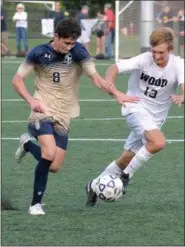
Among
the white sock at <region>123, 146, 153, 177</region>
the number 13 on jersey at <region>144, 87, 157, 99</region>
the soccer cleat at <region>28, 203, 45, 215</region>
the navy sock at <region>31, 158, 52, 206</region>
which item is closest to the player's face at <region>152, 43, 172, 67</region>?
the number 13 on jersey at <region>144, 87, 157, 99</region>

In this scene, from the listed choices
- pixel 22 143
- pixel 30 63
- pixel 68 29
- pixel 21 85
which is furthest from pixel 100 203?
pixel 68 29

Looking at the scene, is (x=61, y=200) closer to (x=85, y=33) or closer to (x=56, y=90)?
(x=56, y=90)

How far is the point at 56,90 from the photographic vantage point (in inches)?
364

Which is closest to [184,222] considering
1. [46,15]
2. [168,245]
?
[168,245]

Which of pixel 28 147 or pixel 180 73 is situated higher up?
pixel 180 73

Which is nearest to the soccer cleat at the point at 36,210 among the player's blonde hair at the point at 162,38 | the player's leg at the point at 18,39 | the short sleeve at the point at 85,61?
the short sleeve at the point at 85,61

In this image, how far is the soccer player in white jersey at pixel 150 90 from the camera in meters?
9.46

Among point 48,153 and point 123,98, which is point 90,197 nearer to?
point 48,153

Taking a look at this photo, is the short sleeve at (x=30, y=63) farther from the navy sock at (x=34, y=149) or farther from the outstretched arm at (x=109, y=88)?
the navy sock at (x=34, y=149)

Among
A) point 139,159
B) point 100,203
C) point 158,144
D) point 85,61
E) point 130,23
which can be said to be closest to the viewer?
point 85,61

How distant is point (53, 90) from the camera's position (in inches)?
364

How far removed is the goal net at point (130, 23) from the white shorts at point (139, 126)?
18.0m

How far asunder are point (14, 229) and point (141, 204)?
176cm

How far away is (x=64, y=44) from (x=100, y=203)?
1.84m
